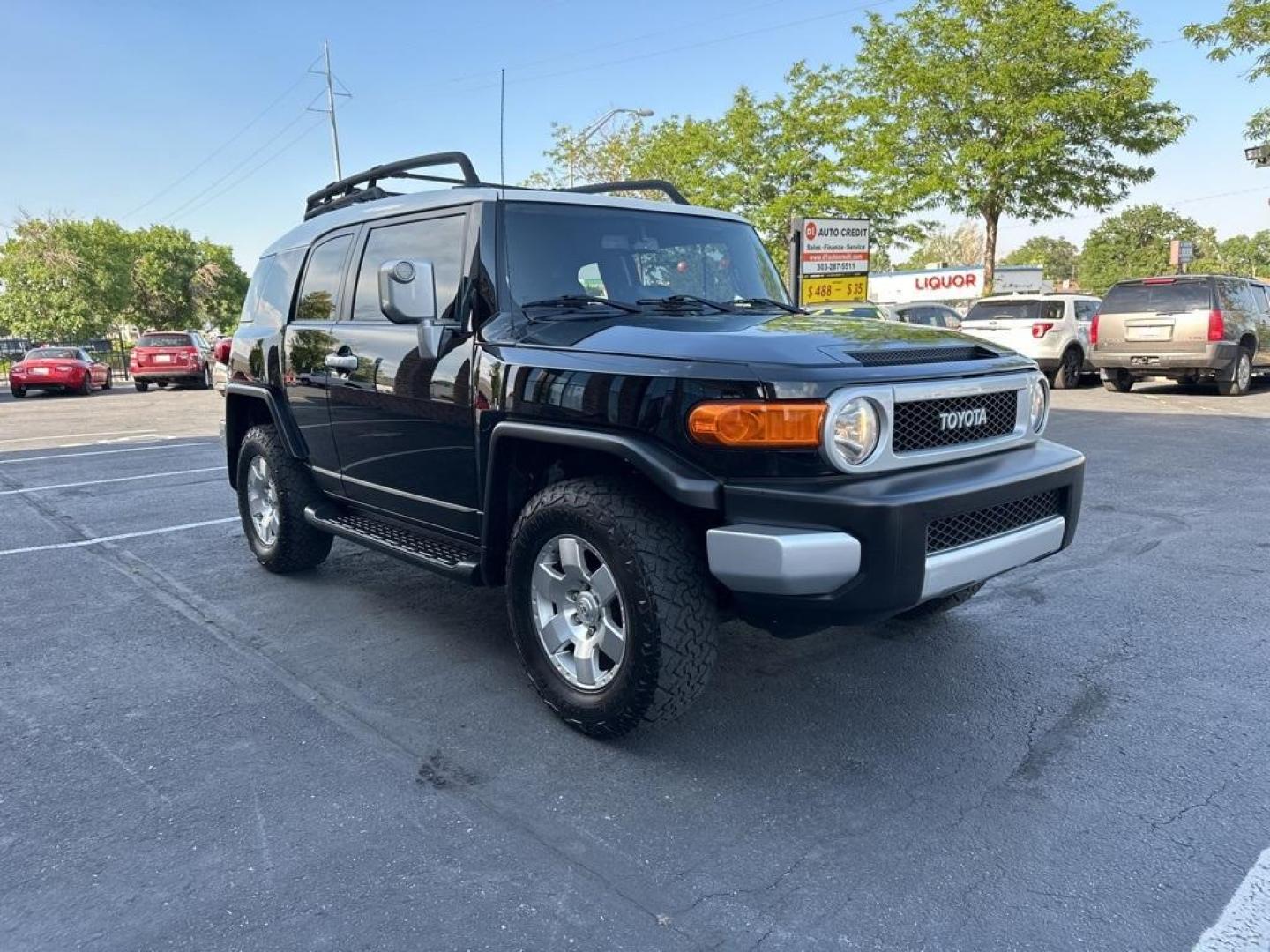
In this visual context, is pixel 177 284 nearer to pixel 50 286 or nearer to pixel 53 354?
pixel 50 286

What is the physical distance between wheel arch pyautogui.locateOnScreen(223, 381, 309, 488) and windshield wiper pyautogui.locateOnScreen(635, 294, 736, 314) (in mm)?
2279

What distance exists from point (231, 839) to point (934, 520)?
2294 millimetres

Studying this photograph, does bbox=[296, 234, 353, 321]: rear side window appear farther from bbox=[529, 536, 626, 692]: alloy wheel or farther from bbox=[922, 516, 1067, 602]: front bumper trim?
bbox=[922, 516, 1067, 602]: front bumper trim

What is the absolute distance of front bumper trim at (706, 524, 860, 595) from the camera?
264 cm

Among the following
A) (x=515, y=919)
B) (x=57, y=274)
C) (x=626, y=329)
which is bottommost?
(x=515, y=919)

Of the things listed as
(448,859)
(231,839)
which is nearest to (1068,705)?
(448,859)

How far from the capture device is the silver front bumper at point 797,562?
264 cm

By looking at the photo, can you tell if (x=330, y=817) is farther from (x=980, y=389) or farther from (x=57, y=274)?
(x=57, y=274)

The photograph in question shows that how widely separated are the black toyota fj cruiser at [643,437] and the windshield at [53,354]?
2302 centimetres

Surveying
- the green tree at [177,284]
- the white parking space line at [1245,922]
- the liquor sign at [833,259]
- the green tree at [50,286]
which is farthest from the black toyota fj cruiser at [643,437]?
the green tree at [177,284]

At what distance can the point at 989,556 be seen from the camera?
2.97 meters

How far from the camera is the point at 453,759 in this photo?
3.06 m

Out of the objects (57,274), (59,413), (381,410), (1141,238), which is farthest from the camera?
(1141,238)

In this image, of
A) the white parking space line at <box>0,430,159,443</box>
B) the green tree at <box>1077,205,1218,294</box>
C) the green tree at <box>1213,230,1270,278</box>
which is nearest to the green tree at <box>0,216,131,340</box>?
the white parking space line at <box>0,430,159,443</box>
